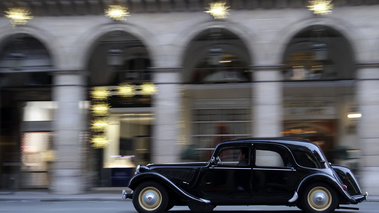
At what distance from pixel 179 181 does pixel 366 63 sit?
7.99 meters

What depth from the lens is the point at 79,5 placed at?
1521 centimetres

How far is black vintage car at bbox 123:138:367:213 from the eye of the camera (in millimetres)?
8602

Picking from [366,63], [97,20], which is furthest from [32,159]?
[366,63]

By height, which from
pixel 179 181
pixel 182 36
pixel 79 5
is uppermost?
pixel 79 5

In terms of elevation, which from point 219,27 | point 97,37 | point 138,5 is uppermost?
point 138,5

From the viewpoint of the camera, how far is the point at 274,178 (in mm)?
8703

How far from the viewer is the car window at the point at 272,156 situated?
8.85 m

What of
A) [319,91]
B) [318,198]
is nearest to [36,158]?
[319,91]

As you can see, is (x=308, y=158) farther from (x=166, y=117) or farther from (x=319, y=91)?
(x=319, y=91)

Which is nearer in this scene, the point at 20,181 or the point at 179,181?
the point at 179,181

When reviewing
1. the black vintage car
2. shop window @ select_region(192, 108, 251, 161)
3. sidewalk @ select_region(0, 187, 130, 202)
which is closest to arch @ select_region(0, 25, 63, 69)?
sidewalk @ select_region(0, 187, 130, 202)

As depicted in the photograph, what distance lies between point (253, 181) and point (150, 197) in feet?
6.70

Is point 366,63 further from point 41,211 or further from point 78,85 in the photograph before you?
point 41,211

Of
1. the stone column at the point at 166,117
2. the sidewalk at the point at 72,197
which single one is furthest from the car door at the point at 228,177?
the stone column at the point at 166,117
